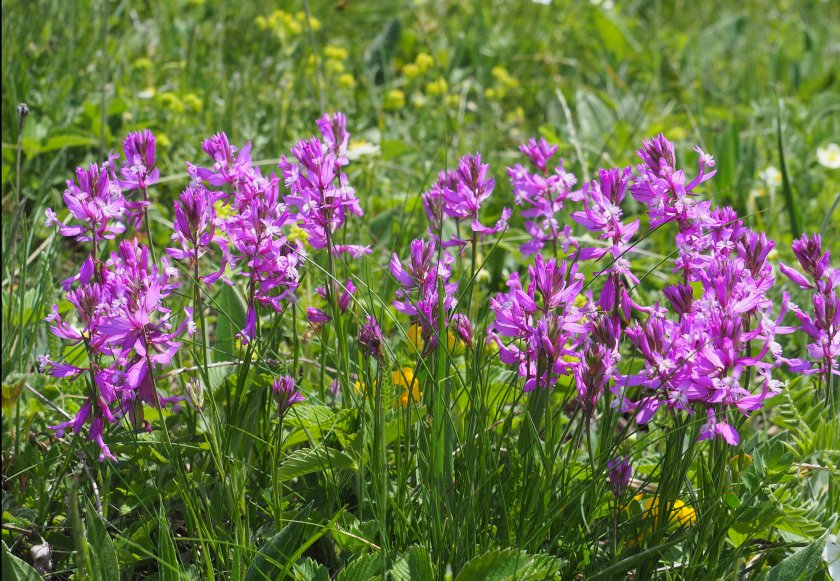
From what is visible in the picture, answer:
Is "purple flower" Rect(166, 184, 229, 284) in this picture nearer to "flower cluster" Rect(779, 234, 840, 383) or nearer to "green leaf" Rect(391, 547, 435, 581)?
"green leaf" Rect(391, 547, 435, 581)

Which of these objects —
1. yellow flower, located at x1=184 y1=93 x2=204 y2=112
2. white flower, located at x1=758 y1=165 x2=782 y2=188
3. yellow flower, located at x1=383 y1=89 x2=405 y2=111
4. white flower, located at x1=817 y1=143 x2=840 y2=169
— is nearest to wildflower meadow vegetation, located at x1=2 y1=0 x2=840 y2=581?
yellow flower, located at x1=184 y1=93 x2=204 y2=112

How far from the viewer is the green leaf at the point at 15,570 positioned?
4.60ft

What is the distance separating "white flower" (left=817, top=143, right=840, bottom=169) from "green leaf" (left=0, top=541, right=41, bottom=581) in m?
3.12

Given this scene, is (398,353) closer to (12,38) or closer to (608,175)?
(608,175)

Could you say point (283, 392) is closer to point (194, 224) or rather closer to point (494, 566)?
point (194, 224)

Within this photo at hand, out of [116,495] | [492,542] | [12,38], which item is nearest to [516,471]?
[492,542]

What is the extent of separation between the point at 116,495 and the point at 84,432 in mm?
148

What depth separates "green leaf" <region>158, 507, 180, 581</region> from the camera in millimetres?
1375

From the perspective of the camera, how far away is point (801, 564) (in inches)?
59.2

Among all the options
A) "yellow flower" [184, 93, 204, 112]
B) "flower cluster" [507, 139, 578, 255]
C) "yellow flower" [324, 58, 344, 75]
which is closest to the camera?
"flower cluster" [507, 139, 578, 255]

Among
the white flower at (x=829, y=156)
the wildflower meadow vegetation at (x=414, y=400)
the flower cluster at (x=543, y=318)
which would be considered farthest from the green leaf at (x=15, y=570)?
the white flower at (x=829, y=156)

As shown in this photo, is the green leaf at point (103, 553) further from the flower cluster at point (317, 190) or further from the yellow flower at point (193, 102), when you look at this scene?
the yellow flower at point (193, 102)

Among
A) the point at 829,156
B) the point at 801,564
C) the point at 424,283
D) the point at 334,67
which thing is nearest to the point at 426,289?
the point at 424,283

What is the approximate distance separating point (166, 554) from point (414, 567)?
355mm
